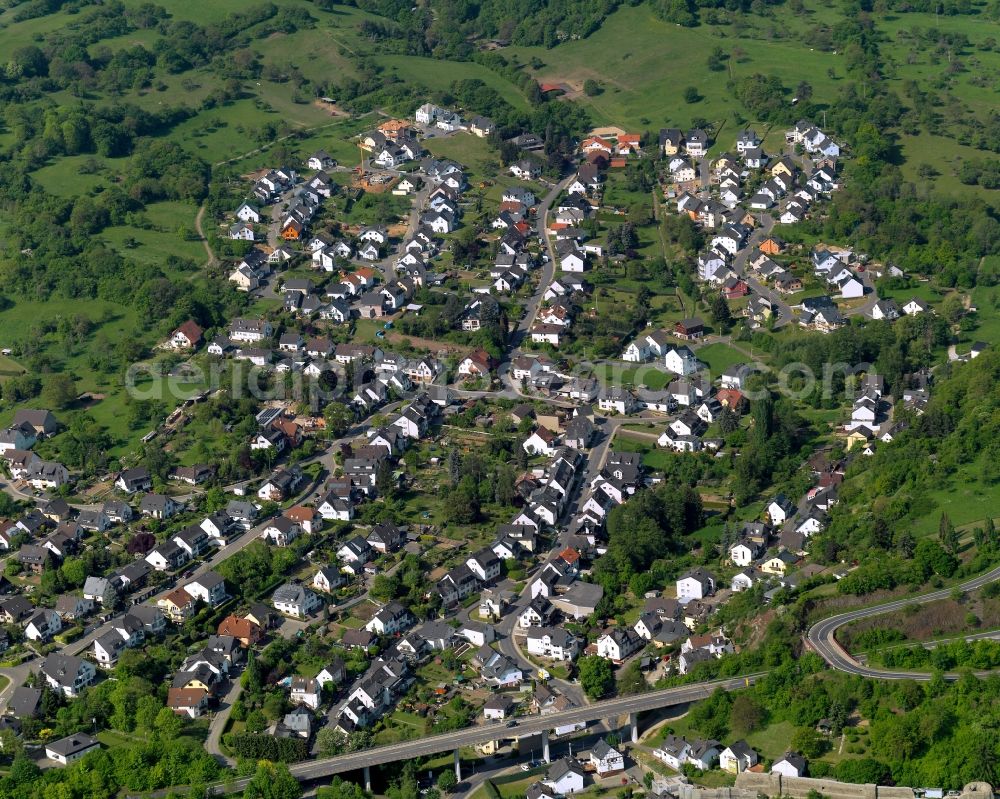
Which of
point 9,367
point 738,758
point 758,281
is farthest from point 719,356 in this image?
point 9,367

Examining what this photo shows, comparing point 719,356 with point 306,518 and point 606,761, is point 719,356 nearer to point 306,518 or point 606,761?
point 306,518

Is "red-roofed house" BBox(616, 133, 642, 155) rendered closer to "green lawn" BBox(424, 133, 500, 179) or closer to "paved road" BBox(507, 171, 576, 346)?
"paved road" BBox(507, 171, 576, 346)

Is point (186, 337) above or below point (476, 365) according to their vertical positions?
below

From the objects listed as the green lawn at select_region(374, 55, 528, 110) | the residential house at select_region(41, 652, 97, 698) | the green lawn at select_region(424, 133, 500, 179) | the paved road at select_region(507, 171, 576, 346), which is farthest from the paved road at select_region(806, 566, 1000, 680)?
the green lawn at select_region(374, 55, 528, 110)

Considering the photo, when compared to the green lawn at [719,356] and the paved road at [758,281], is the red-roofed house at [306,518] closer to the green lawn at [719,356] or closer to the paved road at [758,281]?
the green lawn at [719,356]

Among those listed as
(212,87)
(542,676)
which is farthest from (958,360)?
(212,87)

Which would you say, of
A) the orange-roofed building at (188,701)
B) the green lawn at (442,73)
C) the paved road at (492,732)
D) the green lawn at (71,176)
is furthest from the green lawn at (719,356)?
the green lawn at (71,176)
